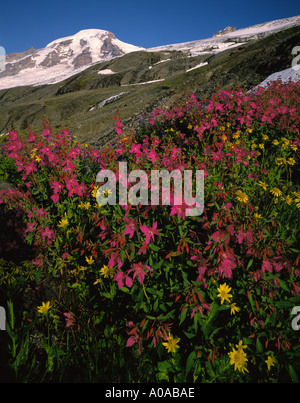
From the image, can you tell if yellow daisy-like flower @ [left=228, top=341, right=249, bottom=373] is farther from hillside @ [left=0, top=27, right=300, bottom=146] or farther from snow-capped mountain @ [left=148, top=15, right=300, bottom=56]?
snow-capped mountain @ [left=148, top=15, right=300, bottom=56]

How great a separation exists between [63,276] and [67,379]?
3.34ft

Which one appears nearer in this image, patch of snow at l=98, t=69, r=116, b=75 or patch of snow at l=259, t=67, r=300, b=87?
patch of snow at l=259, t=67, r=300, b=87

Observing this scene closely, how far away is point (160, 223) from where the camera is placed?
2.36 metres

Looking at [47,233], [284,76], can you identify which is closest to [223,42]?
[284,76]

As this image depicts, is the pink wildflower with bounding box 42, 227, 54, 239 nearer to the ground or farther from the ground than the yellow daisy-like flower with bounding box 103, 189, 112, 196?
nearer to the ground

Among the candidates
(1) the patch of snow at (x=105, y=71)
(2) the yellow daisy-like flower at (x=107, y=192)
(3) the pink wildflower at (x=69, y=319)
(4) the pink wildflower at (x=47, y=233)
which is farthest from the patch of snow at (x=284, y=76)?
(1) the patch of snow at (x=105, y=71)

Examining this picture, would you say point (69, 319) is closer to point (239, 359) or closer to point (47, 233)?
point (47, 233)

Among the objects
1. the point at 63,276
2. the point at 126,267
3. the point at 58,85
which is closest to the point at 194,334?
the point at 126,267

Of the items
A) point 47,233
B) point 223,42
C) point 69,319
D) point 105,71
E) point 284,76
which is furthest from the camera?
point 223,42

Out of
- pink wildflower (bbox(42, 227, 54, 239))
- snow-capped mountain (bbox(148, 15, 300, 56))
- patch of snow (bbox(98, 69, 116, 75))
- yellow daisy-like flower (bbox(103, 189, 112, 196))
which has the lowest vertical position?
pink wildflower (bbox(42, 227, 54, 239))

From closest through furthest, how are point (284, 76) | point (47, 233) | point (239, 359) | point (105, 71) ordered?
point (239, 359) → point (47, 233) → point (284, 76) → point (105, 71)

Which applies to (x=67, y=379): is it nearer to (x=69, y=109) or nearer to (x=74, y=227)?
(x=74, y=227)

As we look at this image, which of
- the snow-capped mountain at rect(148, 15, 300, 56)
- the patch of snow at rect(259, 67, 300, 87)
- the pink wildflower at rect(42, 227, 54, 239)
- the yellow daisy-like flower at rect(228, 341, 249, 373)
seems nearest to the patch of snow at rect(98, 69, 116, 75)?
the snow-capped mountain at rect(148, 15, 300, 56)

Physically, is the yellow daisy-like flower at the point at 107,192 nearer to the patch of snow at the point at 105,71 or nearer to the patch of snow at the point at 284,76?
the patch of snow at the point at 284,76
